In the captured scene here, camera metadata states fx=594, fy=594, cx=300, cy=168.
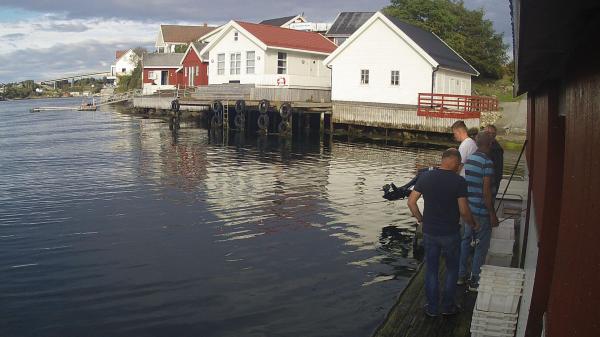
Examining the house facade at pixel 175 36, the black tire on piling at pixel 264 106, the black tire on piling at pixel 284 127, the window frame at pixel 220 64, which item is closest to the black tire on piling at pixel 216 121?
the black tire on piling at pixel 264 106

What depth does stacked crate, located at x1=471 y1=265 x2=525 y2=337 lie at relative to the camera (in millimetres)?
6141

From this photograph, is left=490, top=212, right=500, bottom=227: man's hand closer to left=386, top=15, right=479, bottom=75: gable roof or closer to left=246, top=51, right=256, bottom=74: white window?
left=386, top=15, right=479, bottom=75: gable roof

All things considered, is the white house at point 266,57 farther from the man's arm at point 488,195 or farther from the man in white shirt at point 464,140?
the man's arm at point 488,195

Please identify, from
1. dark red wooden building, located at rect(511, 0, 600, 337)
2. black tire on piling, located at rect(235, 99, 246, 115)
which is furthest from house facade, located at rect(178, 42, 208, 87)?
dark red wooden building, located at rect(511, 0, 600, 337)

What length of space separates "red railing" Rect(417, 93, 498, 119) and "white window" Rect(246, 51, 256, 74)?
17.9m

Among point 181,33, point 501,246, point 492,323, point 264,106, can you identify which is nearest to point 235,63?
point 264,106

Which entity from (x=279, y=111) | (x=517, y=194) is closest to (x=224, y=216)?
(x=517, y=194)

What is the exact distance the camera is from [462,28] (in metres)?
56.2

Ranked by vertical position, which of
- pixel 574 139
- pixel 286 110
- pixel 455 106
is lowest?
pixel 574 139

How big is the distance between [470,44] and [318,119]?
1896 cm

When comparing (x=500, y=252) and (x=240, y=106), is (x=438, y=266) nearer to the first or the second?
(x=500, y=252)

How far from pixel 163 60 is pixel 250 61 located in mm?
25020

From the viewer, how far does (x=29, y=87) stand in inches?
6122

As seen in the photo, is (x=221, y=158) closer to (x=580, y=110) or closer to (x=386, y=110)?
(x=386, y=110)
